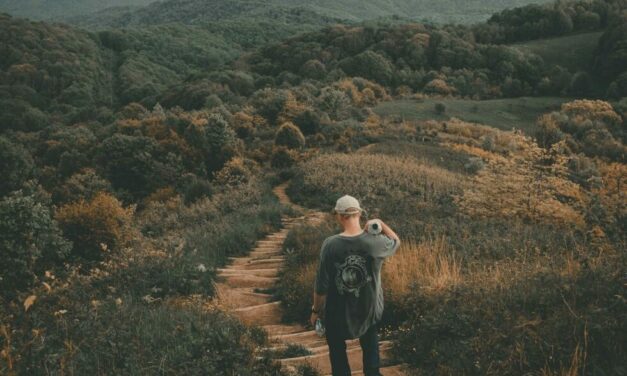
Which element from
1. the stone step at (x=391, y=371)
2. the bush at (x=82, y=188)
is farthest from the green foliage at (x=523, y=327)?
the bush at (x=82, y=188)

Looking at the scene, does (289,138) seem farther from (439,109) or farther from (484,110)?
(484,110)

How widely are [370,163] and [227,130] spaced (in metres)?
12.6

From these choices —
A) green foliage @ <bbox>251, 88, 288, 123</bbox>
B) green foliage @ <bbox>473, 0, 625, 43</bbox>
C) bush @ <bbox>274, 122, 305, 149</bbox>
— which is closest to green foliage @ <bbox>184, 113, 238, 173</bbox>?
bush @ <bbox>274, 122, 305, 149</bbox>

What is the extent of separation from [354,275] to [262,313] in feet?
10.9

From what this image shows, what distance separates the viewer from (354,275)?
3.95m

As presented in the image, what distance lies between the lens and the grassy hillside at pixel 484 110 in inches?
1721

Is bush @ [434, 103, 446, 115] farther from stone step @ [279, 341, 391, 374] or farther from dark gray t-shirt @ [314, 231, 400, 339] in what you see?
dark gray t-shirt @ [314, 231, 400, 339]

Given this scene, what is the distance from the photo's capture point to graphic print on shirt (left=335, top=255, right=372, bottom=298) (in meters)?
Answer: 3.95

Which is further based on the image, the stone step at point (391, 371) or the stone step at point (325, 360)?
the stone step at point (325, 360)

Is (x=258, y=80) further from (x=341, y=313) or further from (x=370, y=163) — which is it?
(x=341, y=313)

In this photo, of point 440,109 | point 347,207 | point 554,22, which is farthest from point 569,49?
point 347,207

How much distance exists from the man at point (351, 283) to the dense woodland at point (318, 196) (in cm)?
74

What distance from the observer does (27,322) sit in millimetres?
3742

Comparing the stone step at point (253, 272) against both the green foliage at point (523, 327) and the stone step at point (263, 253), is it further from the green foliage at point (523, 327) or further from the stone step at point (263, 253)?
the green foliage at point (523, 327)
